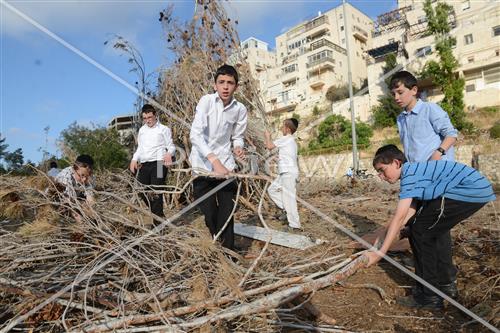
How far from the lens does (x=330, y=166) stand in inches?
946

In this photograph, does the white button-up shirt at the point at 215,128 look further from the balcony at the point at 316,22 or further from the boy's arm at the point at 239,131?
the balcony at the point at 316,22

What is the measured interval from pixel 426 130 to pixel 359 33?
48.4 meters

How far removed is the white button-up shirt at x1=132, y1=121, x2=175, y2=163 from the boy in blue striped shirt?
8.66 ft

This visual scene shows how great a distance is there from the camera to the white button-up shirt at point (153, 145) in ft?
13.6

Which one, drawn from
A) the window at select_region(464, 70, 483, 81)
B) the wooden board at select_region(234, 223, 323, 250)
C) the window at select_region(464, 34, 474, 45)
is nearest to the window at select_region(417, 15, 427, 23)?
the window at select_region(464, 34, 474, 45)

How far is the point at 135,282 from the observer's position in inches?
84.3

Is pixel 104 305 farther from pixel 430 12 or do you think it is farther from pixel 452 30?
pixel 452 30

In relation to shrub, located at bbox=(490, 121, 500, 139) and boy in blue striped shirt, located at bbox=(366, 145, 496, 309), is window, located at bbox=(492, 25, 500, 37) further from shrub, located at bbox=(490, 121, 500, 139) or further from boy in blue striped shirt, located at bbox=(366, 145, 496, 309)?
boy in blue striped shirt, located at bbox=(366, 145, 496, 309)

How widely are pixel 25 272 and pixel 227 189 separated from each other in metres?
1.45

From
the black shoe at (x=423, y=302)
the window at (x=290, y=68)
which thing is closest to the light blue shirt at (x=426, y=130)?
the black shoe at (x=423, y=302)

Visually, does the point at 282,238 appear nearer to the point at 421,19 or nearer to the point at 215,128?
the point at 215,128

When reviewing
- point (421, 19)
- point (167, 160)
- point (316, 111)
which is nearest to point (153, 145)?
point (167, 160)

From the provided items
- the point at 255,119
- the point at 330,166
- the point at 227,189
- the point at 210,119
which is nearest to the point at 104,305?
the point at 227,189

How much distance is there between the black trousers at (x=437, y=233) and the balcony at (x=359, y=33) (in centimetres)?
4829
